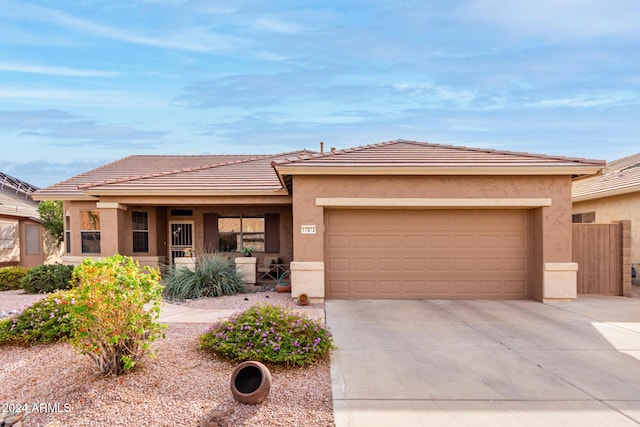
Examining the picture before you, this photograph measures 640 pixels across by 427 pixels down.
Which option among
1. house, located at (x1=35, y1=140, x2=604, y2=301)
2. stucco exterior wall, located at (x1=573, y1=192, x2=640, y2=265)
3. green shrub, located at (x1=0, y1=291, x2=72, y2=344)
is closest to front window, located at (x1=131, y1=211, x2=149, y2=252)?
house, located at (x1=35, y1=140, x2=604, y2=301)

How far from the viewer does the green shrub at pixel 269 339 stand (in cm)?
580

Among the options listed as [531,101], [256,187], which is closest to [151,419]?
[256,187]

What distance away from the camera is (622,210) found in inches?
602

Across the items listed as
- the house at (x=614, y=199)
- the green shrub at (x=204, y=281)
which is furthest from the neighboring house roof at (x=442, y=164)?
the green shrub at (x=204, y=281)

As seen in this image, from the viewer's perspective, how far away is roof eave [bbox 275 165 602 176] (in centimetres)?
1065

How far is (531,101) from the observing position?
16.4m

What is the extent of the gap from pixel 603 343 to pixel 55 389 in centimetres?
799

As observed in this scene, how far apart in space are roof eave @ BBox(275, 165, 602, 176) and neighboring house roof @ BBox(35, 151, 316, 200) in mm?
3309

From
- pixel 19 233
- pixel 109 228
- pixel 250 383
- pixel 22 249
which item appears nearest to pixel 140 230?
pixel 109 228

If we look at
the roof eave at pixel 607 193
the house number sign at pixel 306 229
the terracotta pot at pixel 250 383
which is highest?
the roof eave at pixel 607 193

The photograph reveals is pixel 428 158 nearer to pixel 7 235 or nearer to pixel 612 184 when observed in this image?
pixel 612 184

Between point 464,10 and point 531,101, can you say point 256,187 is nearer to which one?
point 464,10

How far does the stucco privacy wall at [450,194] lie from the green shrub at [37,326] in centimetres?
513

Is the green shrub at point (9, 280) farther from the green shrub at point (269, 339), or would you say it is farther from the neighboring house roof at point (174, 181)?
the green shrub at point (269, 339)
